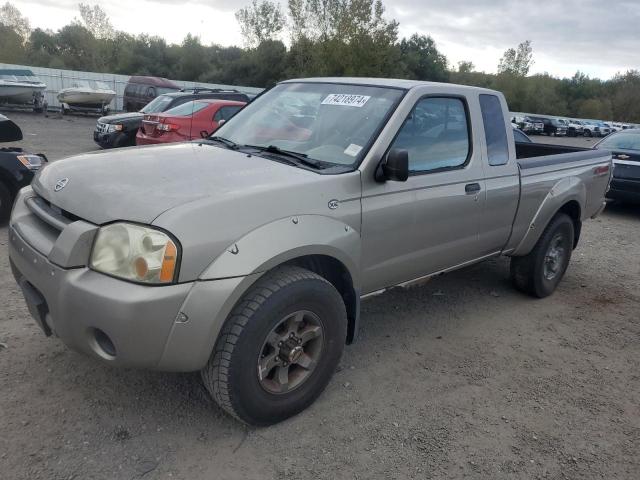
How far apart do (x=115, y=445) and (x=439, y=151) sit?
8.92ft

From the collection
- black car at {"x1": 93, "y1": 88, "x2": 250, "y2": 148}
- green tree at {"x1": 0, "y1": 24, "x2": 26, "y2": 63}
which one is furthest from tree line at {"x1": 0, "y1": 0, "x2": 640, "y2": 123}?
black car at {"x1": 93, "y1": 88, "x2": 250, "y2": 148}

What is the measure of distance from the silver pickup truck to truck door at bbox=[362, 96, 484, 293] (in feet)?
0.04

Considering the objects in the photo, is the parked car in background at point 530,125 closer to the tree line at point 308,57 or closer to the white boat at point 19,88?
the tree line at point 308,57

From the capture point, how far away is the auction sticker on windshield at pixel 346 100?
11.5ft

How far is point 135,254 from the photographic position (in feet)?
7.70

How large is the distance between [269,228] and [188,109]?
8701 mm

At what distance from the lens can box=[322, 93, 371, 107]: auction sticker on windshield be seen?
3.52m

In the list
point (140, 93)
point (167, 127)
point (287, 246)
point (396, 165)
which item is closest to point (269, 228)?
point (287, 246)

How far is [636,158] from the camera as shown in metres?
9.23

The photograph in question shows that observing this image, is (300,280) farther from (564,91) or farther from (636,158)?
(564,91)

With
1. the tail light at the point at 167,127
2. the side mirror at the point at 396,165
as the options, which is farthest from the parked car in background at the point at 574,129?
the side mirror at the point at 396,165

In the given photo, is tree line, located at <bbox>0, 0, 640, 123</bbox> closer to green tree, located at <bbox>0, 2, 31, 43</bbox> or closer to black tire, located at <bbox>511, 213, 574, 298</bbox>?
green tree, located at <bbox>0, 2, 31, 43</bbox>

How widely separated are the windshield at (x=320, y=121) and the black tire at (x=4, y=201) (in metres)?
3.47

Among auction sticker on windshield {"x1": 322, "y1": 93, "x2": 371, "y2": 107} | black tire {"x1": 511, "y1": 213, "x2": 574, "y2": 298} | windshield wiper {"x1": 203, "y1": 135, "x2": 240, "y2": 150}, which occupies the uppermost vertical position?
auction sticker on windshield {"x1": 322, "y1": 93, "x2": 371, "y2": 107}
